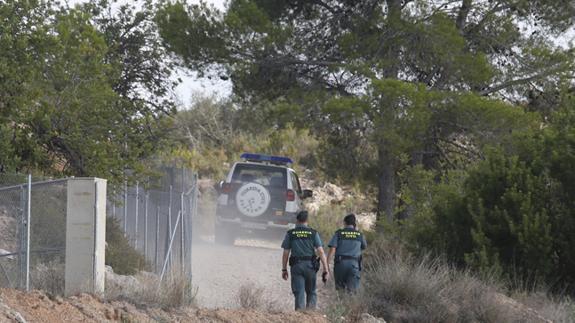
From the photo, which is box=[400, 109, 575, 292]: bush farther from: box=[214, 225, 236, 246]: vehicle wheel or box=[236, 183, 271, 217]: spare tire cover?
box=[214, 225, 236, 246]: vehicle wheel

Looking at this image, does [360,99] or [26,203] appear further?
[360,99]

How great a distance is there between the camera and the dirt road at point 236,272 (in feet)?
53.1

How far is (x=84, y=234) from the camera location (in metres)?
12.4

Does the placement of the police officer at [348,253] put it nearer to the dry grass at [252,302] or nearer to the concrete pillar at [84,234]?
the dry grass at [252,302]

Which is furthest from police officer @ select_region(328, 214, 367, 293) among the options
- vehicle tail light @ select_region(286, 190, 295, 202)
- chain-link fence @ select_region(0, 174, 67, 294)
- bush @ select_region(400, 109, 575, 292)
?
vehicle tail light @ select_region(286, 190, 295, 202)

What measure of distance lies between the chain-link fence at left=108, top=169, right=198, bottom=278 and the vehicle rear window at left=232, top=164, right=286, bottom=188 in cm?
306

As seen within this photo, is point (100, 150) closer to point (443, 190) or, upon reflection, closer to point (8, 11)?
point (8, 11)

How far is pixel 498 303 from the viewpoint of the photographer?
14.6 m

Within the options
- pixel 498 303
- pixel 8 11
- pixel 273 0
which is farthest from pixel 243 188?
pixel 498 303

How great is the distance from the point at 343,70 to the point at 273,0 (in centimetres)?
289

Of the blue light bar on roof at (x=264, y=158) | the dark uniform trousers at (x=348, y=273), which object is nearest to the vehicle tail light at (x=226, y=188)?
the blue light bar on roof at (x=264, y=158)

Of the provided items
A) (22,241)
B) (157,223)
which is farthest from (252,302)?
(157,223)

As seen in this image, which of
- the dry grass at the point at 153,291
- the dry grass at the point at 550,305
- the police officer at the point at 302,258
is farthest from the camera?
the dry grass at the point at 550,305

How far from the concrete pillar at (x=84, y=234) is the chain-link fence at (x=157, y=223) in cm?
234
